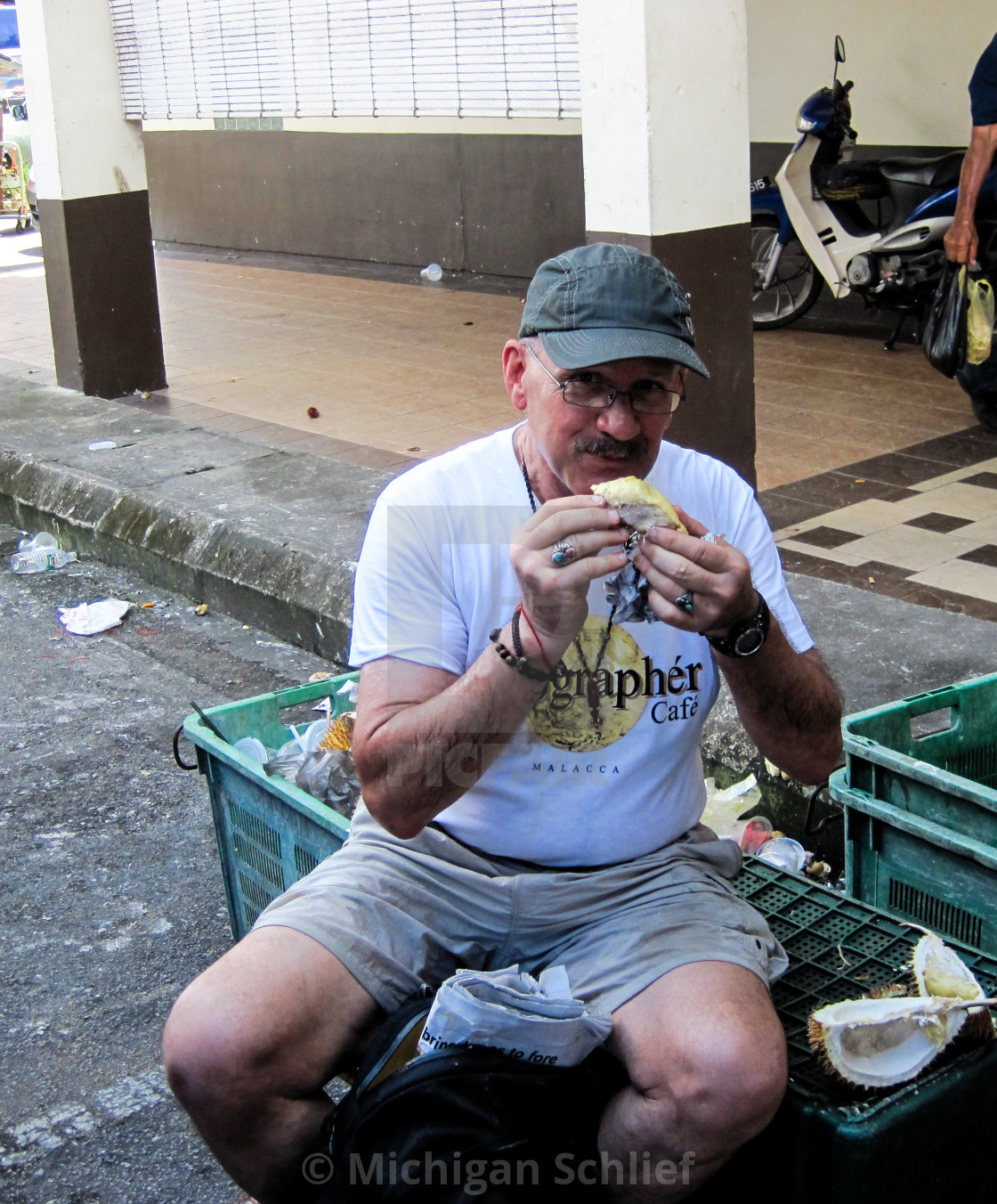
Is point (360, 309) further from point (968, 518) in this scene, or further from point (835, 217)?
point (968, 518)

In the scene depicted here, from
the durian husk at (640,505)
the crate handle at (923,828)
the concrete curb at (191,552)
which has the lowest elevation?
the concrete curb at (191,552)

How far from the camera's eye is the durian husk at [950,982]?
1.94 m

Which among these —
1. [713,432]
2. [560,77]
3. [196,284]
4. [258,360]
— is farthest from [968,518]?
[196,284]

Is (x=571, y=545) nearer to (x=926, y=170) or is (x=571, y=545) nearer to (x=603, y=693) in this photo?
(x=603, y=693)

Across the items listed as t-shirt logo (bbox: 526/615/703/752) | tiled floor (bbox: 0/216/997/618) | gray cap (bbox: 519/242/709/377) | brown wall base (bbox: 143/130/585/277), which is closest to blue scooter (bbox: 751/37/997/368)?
tiled floor (bbox: 0/216/997/618)

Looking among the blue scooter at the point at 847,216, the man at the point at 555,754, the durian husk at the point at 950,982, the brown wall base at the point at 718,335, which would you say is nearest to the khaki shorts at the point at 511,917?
the man at the point at 555,754

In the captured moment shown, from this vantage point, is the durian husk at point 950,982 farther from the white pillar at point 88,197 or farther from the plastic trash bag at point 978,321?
the white pillar at point 88,197

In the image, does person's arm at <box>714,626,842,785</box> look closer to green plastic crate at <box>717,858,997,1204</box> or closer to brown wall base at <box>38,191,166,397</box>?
green plastic crate at <box>717,858,997,1204</box>

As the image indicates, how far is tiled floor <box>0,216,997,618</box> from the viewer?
5.16m

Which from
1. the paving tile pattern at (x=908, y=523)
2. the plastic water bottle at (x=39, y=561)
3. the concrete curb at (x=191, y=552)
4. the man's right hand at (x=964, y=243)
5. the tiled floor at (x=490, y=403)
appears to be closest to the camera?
the paving tile pattern at (x=908, y=523)

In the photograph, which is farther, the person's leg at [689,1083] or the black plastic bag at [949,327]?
the black plastic bag at [949,327]

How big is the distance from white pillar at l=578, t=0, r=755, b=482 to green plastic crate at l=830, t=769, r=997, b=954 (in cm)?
249

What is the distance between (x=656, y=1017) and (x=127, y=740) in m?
2.68

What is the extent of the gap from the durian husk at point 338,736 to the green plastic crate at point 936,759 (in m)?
0.99
